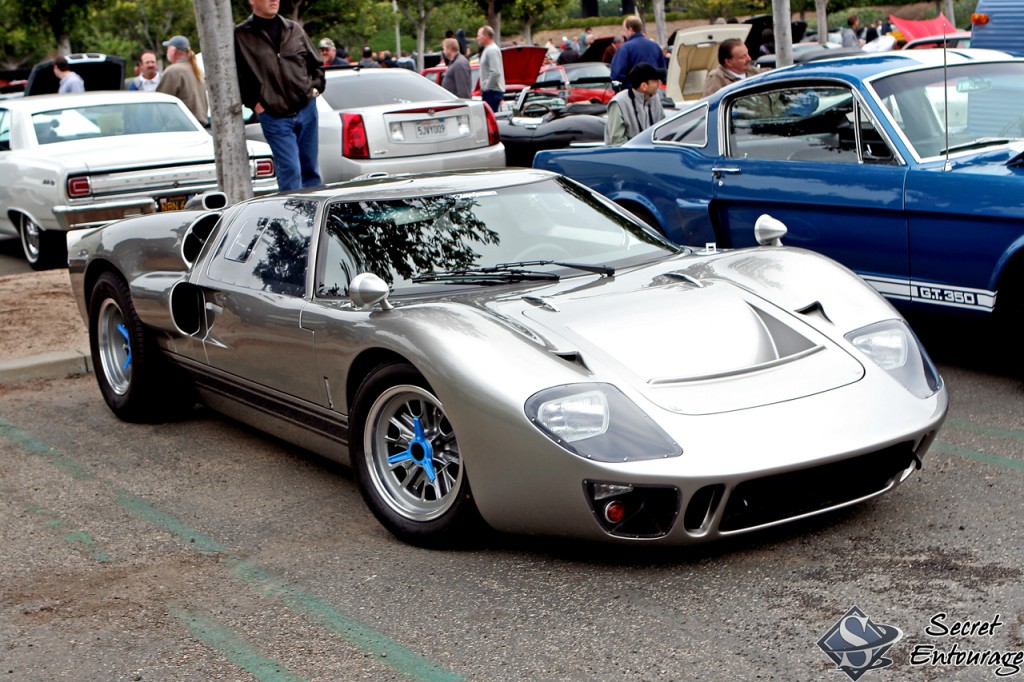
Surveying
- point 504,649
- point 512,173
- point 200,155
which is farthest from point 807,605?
point 200,155

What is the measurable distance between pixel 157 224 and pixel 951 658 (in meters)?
4.24

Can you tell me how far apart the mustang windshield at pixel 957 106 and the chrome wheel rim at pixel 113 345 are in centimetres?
388

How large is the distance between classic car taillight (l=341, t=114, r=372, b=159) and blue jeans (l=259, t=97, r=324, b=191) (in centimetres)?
208

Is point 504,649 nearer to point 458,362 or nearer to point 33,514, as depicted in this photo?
point 458,362

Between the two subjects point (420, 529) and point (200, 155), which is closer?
Answer: point (420, 529)

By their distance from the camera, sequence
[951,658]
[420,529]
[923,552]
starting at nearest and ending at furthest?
[951,658], [923,552], [420,529]

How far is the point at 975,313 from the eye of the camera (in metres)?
5.72

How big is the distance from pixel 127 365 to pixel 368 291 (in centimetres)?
232

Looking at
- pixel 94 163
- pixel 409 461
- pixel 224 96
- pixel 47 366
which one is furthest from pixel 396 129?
pixel 409 461

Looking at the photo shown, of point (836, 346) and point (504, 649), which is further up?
point (836, 346)

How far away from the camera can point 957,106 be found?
6.24 meters
